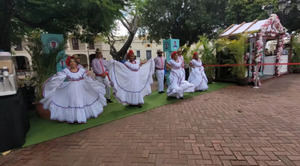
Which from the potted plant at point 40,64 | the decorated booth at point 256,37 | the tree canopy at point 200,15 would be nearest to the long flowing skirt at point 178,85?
the potted plant at point 40,64

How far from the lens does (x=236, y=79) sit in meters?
8.13

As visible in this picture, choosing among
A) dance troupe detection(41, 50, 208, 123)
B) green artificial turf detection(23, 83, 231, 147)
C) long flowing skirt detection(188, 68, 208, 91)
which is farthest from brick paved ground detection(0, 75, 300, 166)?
long flowing skirt detection(188, 68, 208, 91)

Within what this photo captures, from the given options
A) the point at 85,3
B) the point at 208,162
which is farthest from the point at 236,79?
the point at 85,3

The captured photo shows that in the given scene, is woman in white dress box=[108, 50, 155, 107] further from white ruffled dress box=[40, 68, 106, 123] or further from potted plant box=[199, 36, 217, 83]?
potted plant box=[199, 36, 217, 83]

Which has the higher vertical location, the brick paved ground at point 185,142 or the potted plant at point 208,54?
the potted plant at point 208,54

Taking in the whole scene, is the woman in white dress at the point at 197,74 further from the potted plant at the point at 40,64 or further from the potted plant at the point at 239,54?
the potted plant at the point at 40,64

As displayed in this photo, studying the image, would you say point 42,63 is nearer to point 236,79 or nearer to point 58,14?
point 58,14

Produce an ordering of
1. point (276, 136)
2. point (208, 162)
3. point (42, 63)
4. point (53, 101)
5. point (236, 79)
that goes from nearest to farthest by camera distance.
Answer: point (208, 162) < point (276, 136) < point (53, 101) < point (42, 63) < point (236, 79)

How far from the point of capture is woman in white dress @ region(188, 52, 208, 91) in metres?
6.77

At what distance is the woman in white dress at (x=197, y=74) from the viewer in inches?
267

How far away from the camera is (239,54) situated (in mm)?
7430

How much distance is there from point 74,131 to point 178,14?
13410 millimetres

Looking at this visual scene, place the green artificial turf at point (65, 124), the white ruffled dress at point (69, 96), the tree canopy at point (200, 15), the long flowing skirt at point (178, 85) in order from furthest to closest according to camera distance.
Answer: the tree canopy at point (200, 15) < the long flowing skirt at point (178, 85) < the white ruffled dress at point (69, 96) < the green artificial turf at point (65, 124)

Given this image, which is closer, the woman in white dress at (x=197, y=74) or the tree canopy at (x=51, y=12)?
the tree canopy at (x=51, y=12)
